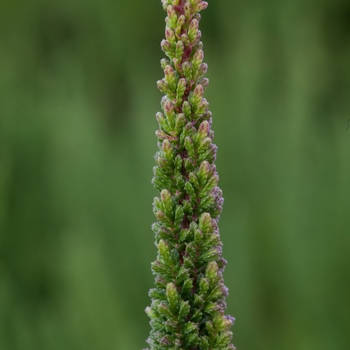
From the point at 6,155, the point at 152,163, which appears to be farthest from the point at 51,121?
the point at 152,163

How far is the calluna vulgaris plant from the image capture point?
0.71 metres

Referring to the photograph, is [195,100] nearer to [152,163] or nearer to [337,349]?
[152,163]

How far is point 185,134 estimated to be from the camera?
0.72 meters

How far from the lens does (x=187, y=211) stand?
0.72m

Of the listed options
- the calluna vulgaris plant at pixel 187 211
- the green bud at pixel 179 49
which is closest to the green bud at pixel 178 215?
the calluna vulgaris plant at pixel 187 211

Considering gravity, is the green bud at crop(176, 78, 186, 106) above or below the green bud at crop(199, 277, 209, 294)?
above

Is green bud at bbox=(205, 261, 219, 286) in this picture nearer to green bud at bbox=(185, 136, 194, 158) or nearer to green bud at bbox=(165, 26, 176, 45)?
green bud at bbox=(185, 136, 194, 158)

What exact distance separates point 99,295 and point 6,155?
56cm

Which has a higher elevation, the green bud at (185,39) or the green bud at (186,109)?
the green bud at (185,39)

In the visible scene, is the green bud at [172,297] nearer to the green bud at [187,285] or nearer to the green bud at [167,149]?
the green bud at [187,285]

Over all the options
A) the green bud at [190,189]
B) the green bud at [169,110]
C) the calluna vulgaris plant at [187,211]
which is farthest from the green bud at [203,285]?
the green bud at [169,110]

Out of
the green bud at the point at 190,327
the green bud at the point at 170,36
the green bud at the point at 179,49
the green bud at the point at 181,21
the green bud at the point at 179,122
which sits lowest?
the green bud at the point at 190,327

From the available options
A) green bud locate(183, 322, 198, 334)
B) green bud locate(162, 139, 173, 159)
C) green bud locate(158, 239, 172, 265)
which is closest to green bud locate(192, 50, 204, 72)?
green bud locate(162, 139, 173, 159)

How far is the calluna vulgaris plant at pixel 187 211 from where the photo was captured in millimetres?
707
